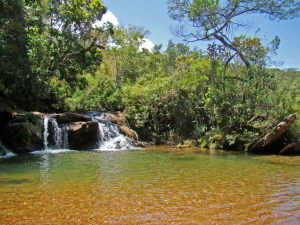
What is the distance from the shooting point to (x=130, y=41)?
35250 millimetres

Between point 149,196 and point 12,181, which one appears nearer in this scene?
point 149,196

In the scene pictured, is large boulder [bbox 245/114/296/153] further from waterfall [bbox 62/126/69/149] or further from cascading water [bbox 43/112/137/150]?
waterfall [bbox 62/126/69/149]

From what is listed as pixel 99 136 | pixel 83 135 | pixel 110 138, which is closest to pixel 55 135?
pixel 83 135

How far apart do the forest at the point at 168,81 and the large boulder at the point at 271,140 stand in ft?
1.91

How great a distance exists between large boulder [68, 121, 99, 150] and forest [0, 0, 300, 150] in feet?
14.1

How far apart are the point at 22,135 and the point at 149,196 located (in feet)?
32.3

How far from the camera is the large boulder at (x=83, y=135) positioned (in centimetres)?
1437

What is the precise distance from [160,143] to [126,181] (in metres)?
12.7

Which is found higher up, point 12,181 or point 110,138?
point 110,138

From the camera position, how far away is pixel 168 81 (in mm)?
19422

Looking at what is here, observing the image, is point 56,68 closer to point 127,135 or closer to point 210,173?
point 127,135

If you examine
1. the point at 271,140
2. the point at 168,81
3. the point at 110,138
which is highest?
the point at 168,81

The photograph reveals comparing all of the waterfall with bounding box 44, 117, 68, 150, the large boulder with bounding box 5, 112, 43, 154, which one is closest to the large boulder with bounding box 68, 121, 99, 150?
the waterfall with bounding box 44, 117, 68, 150

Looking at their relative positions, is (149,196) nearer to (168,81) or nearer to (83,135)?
(83,135)
